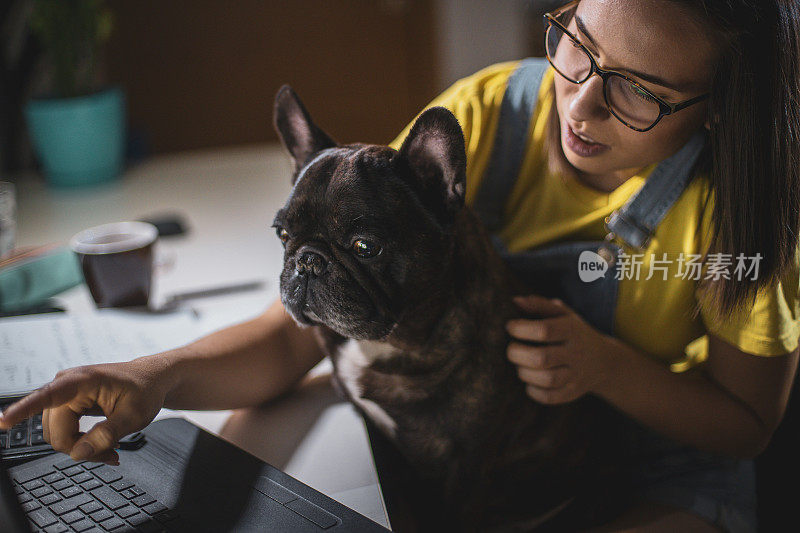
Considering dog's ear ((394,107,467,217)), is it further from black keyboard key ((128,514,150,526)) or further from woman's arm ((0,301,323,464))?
black keyboard key ((128,514,150,526))

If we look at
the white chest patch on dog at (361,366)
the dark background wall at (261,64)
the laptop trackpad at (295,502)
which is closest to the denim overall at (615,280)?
the white chest patch on dog at (361,366)

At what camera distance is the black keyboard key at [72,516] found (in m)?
0.56

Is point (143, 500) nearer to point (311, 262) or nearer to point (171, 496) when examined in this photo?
point (171, 496)

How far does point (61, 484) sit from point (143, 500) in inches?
3.1

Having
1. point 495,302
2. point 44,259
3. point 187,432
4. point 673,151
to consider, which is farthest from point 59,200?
point 673,151

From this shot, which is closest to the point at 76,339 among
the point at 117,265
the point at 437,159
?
the point at 117,265

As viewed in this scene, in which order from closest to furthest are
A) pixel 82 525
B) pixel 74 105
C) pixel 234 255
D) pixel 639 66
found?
pixel 82 525
pixel 639 66
pixel 234 255
pixel 74 105

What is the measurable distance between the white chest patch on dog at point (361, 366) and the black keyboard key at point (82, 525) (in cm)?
32

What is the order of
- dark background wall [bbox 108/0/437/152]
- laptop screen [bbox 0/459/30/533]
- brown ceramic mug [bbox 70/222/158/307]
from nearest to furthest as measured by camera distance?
laptop screen [bbox 0/459/30/533]
brown ceramic mug [bbox 70/222/158/307]
dark background wall [bbox 108/0/437/152]

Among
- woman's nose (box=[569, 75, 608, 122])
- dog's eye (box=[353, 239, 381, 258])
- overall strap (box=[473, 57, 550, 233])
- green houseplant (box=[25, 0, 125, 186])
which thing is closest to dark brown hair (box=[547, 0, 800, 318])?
woman's nose (box=[569, 75, 608, 122])

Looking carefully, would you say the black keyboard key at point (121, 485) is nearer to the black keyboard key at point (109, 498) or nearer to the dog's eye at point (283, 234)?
the black keyboard key at point (109, 498)

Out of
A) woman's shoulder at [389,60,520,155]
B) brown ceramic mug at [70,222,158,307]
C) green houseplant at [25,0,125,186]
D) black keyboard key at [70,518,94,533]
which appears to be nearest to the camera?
black keyboard key at [70,518,94,533]

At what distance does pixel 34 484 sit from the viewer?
61 centimetres

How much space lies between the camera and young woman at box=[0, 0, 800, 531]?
65 cm
